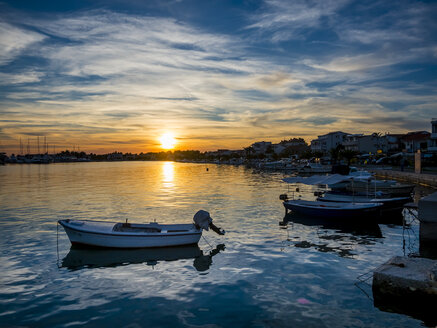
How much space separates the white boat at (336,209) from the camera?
25625mm

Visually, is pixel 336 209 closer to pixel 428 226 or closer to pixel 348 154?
pixel 428 226

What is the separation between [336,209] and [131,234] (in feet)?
52.8

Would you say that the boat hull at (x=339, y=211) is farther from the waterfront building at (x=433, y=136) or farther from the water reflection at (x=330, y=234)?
the waterfront building at (x=433, y=136)

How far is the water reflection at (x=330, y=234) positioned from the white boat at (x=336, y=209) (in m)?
0.64

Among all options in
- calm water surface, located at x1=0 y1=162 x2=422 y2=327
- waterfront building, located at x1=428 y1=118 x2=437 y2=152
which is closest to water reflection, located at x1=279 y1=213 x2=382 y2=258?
calm water surface, located at x1=0 y1=162 x2=422 y2=327

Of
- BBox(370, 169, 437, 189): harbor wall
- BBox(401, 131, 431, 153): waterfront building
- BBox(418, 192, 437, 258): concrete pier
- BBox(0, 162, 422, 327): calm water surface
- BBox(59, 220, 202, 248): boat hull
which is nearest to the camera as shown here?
BBox(0, 162, 422, 327): calm water surface

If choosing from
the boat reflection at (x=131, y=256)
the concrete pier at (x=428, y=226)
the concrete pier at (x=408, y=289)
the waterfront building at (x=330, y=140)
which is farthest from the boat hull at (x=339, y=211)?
the waterfront building at (x=330, y=140)

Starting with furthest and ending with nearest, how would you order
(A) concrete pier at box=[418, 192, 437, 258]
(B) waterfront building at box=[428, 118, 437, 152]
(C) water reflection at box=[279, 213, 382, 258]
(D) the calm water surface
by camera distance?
(B) waterfront building at box=[428, 118, 437, 152]
(C) water reflection at box=[279, 213, 382, 258]
(A) concrete pier at box=[418, 192, 437, 258]
(D) the calm water surface

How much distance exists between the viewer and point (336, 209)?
26219 millimetres

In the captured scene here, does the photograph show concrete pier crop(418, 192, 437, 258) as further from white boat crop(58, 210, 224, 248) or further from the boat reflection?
white boat crop(58, 210, 224, 248)

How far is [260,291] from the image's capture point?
13422 millimetres

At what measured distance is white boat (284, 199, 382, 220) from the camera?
84.1ft

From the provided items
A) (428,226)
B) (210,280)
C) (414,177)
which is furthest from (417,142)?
(210,280)

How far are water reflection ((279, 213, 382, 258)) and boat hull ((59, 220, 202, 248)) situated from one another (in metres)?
6.36
